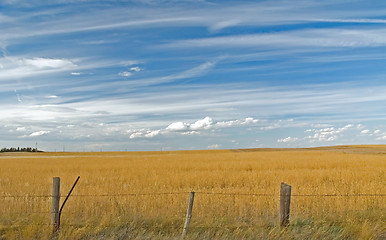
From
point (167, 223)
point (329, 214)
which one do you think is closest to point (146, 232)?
point (167, 223)

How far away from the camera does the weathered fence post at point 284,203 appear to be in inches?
342

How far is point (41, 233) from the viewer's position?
8.70m

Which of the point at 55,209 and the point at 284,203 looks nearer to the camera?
the point at 284,203

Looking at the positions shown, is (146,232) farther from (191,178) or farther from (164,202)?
(191,178)

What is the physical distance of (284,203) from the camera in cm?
873

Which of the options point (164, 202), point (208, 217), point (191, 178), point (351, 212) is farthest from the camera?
point (191, 178)

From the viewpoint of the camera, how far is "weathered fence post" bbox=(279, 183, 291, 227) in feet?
28.5

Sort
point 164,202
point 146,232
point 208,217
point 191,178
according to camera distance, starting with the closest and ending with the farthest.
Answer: point 146,232 < point 208,217 < point 164,202 < point 191,178

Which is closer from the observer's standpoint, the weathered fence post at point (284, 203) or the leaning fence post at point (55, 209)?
the weathered fence post at point (284, 203)

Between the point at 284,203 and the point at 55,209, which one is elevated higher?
the point at 284,203

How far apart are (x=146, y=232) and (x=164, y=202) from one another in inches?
105

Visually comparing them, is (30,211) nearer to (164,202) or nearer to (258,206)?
Result: (164,202)

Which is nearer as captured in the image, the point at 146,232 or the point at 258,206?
the point at 146,232

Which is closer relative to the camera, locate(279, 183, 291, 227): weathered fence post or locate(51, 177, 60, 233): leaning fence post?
locate(279, 183, 291, 227): weathered fence post
